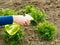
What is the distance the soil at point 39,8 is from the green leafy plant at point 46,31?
7cm

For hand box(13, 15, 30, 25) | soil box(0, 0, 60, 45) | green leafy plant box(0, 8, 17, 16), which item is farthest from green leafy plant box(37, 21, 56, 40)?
hand box(13, 15, 30, 25)

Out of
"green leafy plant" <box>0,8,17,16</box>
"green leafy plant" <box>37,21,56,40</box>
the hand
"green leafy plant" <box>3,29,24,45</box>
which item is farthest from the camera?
"green leafy plant" <box>0,8,17,16</box>

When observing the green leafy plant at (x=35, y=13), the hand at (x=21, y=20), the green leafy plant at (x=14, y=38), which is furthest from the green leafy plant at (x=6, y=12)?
the hand at (x=21, y=20)

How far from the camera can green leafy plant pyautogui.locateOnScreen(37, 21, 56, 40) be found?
4320 millimetres

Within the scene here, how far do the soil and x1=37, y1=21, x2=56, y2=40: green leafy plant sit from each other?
0.24ft

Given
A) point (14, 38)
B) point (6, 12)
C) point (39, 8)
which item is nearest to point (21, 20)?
point (14, 38)

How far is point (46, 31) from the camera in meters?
4.34

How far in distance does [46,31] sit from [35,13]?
1.60 ft

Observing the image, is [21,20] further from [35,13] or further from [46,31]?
[35,13]

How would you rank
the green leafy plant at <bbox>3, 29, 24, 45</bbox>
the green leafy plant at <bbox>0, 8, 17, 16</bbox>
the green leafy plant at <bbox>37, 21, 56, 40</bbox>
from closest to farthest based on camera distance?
the green leafy plant at <bbox>3, 29, 24, 45</bbox>
the green leafy plant at <bbox>37, 21, 56, 40</bbox>
the green leafy plant at <bbox>0, 8, 17, 16</bbox>

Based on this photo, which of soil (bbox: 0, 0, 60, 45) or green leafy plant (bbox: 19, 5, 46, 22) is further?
green leafy plant (bbox: 19, 5, 46, 22)

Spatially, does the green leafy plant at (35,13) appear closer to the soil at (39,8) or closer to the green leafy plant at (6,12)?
the soil at (39,8)

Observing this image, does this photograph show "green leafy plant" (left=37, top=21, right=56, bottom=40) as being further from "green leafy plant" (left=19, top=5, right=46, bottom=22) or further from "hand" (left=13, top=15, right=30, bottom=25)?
"hand" (left=13, top=15, right=30, bottom=25)

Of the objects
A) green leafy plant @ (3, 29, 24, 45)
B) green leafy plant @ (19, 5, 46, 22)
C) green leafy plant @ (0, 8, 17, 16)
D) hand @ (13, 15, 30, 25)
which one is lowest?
green leafy plant @ (3, 29, 24, 45)
